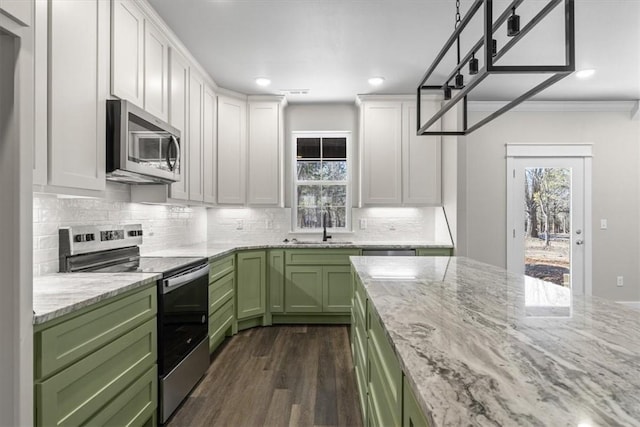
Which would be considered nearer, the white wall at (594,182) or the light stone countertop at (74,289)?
the light stone countertop at (74,289)

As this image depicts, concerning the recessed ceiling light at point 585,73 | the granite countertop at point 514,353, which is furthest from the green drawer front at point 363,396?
the recessed ceiling light at point 585,73

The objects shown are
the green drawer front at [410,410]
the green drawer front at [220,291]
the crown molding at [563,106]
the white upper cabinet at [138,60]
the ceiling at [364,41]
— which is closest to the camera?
the green drawer front at [410,410]

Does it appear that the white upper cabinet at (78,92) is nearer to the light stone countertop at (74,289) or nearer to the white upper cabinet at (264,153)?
the light stone countertop at (74,289)

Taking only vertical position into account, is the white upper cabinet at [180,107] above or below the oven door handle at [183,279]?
above

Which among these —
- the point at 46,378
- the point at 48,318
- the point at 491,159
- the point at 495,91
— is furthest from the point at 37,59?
the point at 491,159

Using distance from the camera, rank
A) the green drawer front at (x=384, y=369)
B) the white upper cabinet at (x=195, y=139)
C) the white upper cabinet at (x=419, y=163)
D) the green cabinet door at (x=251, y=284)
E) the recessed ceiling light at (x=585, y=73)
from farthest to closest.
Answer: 1. the white upper cabinet at (x=419, y=163)
2. the green cabinet door at (x=251, y=284)
3. the recessed ceiling light at (x=585, y=73)
4. the white upper cabinet at (x=195, y=139)
5. the green drawer front at (x=384, y=369)

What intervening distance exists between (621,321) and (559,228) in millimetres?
4014

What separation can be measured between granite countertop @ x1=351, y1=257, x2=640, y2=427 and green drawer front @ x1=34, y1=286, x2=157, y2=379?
1110 mm

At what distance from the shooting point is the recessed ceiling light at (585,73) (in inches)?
141

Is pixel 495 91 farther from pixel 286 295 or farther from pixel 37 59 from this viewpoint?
pixel 37 59

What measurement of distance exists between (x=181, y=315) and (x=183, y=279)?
8.9 inches

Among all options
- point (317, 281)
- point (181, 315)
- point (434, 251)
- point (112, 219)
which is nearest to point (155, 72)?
point (112, 219)

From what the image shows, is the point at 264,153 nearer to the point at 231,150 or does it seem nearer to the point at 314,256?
the point at 231,150

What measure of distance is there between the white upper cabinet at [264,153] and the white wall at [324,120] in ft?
1.18
